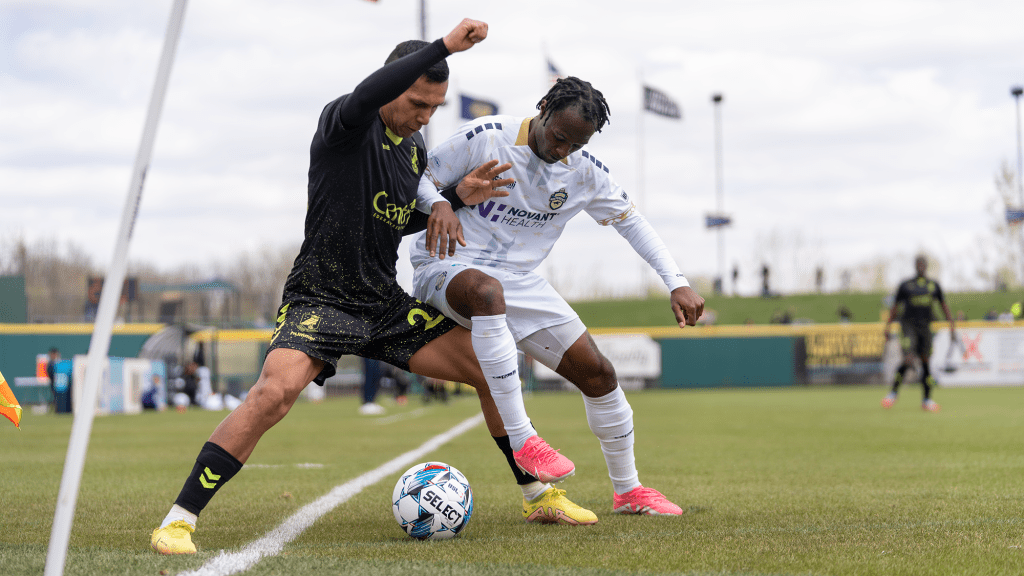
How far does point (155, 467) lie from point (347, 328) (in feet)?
13.7

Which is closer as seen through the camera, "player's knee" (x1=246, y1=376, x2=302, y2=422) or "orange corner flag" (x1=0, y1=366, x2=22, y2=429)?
"player's knee" (x1=246, y1=376, x2=302, y2=422)

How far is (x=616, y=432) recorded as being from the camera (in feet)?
14.7

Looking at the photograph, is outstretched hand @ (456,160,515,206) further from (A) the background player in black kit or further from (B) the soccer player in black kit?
(A) the background player in black kit

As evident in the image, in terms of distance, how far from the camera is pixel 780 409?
52.0 feet

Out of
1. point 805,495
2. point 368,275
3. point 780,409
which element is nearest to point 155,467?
point 368,275

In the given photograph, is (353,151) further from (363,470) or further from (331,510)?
(363,470)

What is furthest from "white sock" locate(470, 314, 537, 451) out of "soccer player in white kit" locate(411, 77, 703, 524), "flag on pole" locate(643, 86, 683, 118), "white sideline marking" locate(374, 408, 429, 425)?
"flag on pole" locate(643, 86, 683, 118)

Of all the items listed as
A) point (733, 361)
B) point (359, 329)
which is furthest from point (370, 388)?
point (733, 361)

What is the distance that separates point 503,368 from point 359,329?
0.64 m

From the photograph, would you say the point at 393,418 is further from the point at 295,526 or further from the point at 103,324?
the point at 103,324

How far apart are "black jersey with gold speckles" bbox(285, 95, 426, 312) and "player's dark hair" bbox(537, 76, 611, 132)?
721 millimetres

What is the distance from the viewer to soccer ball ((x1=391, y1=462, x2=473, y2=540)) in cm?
381

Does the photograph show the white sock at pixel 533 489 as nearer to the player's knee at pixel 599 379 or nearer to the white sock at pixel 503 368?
the white sock at pixel 503 368

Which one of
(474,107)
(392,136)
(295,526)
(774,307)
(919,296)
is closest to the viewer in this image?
(392,136)
